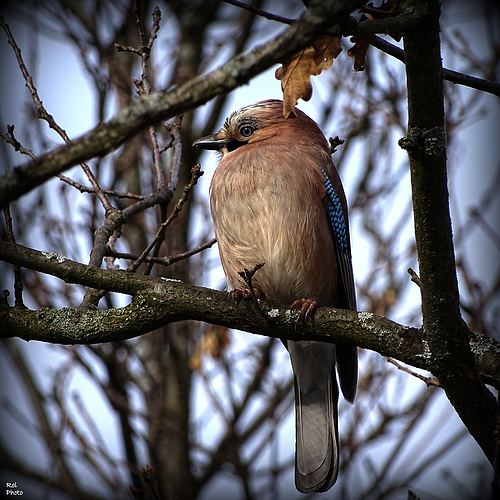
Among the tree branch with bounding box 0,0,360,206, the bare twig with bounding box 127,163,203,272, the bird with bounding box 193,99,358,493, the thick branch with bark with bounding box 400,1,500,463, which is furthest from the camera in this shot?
the bird with bounding box 193,99,358,493

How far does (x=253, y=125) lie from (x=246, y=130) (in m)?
0.06

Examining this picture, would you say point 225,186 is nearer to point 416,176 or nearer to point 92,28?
point 416,176

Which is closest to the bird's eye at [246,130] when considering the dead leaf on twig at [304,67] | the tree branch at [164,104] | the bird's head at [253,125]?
the bird's head at [253,125]

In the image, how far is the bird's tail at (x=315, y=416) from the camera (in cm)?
409

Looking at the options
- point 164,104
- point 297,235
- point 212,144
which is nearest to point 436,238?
point 164,104

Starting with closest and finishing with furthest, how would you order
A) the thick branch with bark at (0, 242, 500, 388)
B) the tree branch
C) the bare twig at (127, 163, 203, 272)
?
the tree branch, the thick branch with bark at (0, 242, 500, 388), the bare twig at (127, 163, 203, 272)

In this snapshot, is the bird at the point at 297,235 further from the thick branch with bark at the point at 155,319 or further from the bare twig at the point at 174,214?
the thick branch with bark at the point at 155,319

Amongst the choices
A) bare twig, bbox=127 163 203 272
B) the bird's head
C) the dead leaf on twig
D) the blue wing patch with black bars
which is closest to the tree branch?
the dead leaf on twig

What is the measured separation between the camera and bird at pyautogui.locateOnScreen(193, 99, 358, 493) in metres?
3.86

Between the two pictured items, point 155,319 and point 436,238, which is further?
point 155,319

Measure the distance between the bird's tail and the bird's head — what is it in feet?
4.53

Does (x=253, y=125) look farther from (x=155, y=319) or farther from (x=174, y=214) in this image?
(x=155, y=319)

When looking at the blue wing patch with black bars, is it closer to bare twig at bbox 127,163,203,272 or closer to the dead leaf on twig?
bare twig at bbox 127,163,203,272

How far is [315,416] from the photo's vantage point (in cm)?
436
